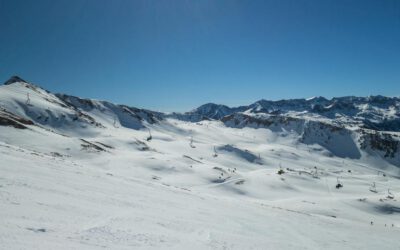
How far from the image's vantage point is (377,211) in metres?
56.2

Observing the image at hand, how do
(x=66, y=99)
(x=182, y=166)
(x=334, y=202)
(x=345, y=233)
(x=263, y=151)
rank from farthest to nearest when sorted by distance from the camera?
1. (x=66, y=99)
2. (x=263, y=151)
3. (x=182, y=166)
4. (x=334, y=202)
5. (x=345, y=233)

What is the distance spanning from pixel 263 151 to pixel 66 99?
119 m

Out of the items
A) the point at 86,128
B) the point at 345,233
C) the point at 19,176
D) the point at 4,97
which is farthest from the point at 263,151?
the point at 19,176

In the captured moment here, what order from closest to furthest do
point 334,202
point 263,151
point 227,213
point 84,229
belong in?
point 84,229 < point 227,213 < point 334,202 < point 263,151

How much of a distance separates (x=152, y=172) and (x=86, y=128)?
6788cm

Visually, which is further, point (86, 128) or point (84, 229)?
point (86, 128)

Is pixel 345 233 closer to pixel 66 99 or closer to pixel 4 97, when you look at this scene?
pixel 4 97

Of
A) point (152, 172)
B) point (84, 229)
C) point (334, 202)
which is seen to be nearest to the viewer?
point (84, 229)

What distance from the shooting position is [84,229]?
12.1 metres

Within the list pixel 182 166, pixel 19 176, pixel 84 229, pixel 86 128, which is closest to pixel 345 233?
pixel 84 229

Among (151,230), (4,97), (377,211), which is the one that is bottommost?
(377,211)

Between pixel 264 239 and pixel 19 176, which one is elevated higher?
pixel 19 176

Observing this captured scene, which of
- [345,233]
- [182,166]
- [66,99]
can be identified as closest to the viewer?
[345,233]

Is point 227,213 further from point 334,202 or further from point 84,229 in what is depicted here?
A: point 334,202
